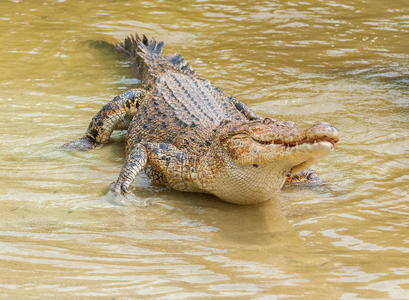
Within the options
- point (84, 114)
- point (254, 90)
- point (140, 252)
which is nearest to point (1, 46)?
point (84, 114)

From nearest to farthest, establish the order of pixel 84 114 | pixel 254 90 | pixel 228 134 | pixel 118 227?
pixel 118 227
pixel 228 134
pixel 84 114
pixel 254 90

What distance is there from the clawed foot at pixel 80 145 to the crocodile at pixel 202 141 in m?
0.01

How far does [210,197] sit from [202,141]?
19.4 inches

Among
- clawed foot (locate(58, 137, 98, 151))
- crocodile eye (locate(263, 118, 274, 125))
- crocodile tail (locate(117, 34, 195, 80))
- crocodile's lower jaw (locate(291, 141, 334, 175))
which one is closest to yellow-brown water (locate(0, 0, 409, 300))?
clawed foot (locate(58, 137, 98, 151))

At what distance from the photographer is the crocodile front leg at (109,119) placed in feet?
20.0

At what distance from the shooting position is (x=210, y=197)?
4781 mm

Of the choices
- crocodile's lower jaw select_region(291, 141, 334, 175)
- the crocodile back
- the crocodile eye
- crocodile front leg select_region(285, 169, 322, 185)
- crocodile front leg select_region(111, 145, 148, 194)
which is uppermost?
the crocodile eye

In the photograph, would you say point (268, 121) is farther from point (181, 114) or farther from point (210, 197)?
point (181, 114)

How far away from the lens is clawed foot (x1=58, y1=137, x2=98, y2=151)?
588 centimetres

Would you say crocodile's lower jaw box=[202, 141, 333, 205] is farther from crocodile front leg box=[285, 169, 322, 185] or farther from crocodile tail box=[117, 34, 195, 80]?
crocodile tail box=[117, 34, 195, 80]

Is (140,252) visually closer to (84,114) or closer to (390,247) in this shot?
(390,247)

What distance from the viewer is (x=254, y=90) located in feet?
25.1

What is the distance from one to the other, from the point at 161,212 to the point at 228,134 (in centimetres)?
80

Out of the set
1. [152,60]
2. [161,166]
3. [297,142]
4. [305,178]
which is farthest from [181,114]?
[152,60]
